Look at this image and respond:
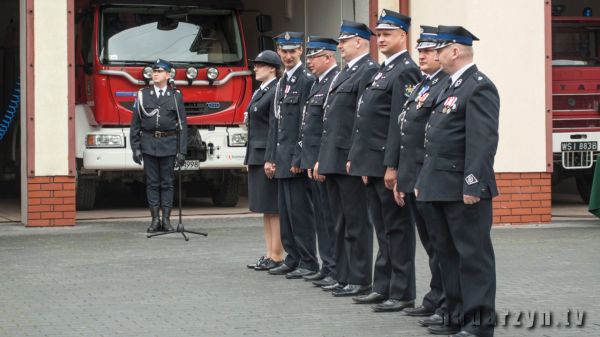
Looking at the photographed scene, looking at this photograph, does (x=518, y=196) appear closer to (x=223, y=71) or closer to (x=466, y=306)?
(x=223, y=71)

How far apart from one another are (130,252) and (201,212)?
4.98 metres

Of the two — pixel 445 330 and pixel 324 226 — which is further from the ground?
pixel 324 226

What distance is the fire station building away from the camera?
15523mm

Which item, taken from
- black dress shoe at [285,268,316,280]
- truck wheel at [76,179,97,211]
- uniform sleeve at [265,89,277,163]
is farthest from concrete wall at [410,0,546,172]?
truck wheel at [76,179,97,211]

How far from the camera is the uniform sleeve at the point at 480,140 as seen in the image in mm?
7578

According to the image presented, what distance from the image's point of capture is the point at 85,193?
18.2 meters

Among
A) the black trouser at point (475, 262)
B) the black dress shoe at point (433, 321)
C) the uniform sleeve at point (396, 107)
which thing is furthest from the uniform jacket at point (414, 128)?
the black dress shoe at point (433, 321)

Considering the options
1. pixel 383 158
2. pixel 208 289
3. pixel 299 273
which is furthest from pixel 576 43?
pixel 383 158

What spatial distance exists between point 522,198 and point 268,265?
16.9 ft

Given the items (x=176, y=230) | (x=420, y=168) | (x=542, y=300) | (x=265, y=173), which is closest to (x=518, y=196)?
(x=176, y=230)

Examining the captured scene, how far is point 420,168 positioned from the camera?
27.3 ft

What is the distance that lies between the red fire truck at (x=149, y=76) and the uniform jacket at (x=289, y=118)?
581 centimetres

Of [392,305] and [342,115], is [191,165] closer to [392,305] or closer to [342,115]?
[342,115]

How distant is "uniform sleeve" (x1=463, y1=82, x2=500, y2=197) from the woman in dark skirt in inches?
158
